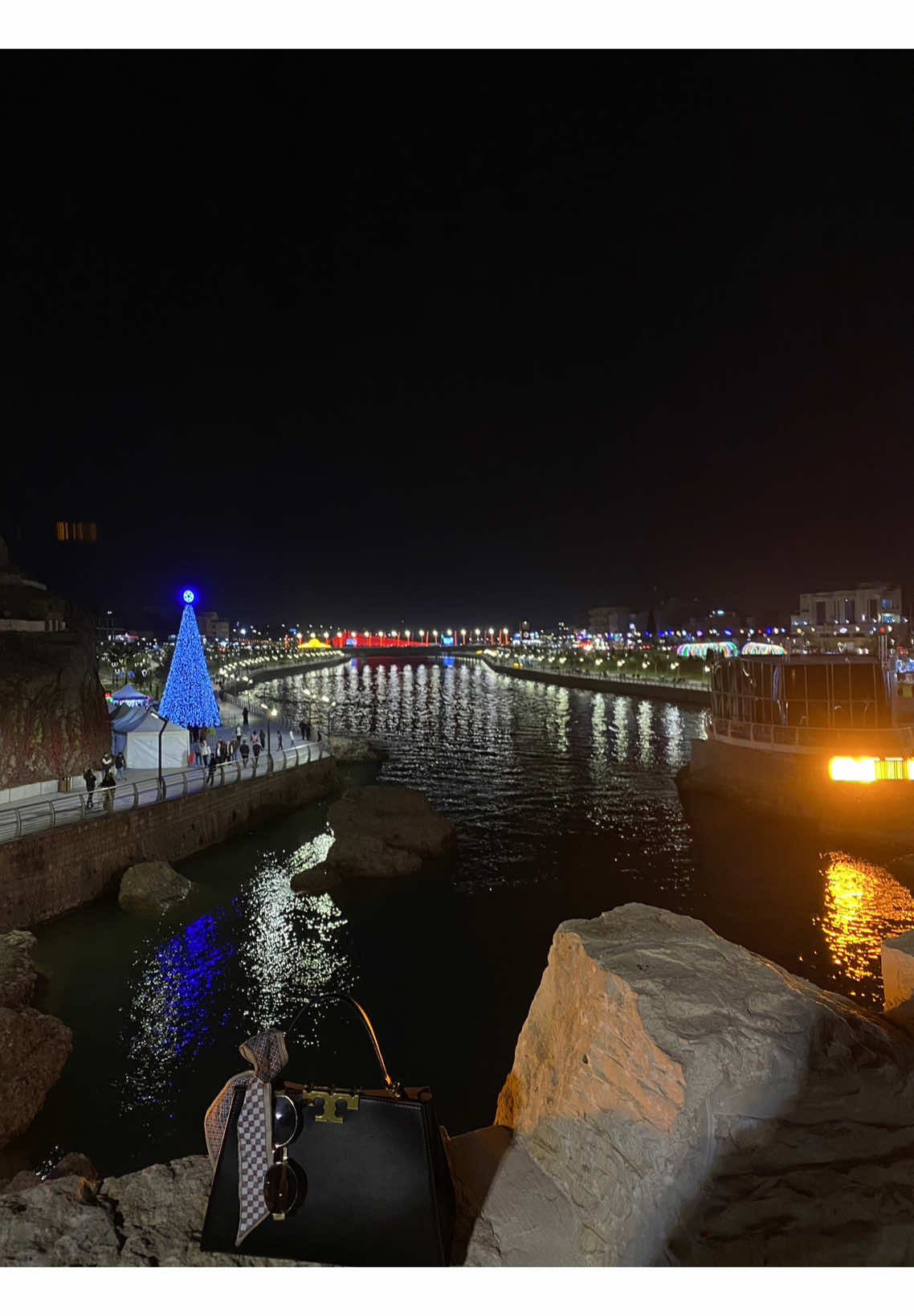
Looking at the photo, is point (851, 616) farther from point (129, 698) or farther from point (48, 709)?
point (48, 709)

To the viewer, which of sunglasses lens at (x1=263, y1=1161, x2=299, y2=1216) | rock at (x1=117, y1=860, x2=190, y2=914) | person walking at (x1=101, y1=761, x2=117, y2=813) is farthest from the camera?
person walking at (x1=101, y1=761, x2=117, y2=813)

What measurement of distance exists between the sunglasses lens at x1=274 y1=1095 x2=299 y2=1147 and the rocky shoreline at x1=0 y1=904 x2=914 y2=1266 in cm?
93

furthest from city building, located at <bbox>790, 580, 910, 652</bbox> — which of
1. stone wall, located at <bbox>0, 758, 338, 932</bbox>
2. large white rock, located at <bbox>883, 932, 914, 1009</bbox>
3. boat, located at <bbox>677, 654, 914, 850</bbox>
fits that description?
large white rock, located at <bbox>883, 932, 914, 1009</bbox>

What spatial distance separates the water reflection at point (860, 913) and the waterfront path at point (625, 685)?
4072 cm

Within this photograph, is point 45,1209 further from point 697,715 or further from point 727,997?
point 697,715

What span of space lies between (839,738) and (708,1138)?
1012 inches

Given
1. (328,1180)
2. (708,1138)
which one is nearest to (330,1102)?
(328,1180)

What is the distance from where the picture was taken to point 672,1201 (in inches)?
155

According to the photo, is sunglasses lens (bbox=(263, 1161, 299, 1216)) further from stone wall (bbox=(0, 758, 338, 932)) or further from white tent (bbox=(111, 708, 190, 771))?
white tent (bbox=(111, 708, 190, 771))

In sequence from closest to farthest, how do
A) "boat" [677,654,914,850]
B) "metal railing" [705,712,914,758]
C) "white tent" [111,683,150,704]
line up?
"boat" [677,654,914,850] < "metal railing" [705,712,914,758] < "white tent" [111,683,150,704]

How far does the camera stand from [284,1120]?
12.4 ft

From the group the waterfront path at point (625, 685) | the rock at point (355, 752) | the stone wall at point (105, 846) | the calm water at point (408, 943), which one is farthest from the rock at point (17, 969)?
the waterfront path at point (625, 685)

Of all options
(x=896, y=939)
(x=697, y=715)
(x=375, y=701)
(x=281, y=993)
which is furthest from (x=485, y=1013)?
(x=375, y=701)

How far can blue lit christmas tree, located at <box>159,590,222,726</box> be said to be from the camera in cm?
2947
